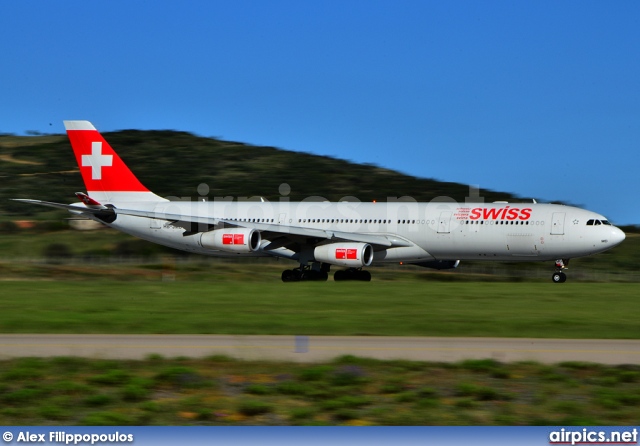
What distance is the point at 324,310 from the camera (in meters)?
23.7

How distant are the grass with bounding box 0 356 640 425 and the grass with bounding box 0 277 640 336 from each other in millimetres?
1067

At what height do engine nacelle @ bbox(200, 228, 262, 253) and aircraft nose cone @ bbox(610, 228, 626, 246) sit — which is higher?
aircraft nose cone @ bbox(610, 228, 626, 246)

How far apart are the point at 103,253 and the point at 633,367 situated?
47.8 meters

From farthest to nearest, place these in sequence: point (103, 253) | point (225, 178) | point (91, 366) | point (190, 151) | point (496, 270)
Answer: point (190, 151)
point (225, 178)
point (103, 253)
point (496, 270)
point (91, 366)

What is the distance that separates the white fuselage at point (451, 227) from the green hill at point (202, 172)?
2257 inches

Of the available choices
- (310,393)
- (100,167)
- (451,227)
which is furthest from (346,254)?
(310,393)

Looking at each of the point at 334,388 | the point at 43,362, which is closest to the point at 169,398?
the point at 334,388

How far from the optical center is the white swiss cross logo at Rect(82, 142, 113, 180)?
43938 millimetres

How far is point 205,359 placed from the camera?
14.9 meters

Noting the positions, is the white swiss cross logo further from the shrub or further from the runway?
the shrub

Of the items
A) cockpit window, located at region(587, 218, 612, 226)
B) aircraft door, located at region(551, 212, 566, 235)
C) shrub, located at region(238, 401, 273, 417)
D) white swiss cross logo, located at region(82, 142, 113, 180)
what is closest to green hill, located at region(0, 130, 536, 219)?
white swiss cross logo, located at region(82, 142, 113, 180)

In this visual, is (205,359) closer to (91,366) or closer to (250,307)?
(91,366)

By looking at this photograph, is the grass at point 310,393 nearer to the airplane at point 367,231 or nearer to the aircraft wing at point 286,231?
the airplane at point 367,231

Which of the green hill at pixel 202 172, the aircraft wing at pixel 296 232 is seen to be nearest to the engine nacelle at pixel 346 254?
the aircraft wing at pixel 296 232
